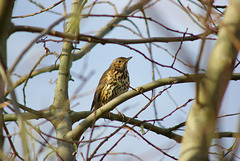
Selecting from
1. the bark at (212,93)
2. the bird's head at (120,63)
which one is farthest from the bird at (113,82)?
the bark at (212,93)

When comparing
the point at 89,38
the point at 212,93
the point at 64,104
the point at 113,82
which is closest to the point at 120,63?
the point at 113,82

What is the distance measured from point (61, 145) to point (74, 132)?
36 cm

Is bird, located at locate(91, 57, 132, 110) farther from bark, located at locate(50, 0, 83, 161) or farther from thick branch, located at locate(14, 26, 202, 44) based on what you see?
thick branch, located at locate(14, 26, 202, 44)

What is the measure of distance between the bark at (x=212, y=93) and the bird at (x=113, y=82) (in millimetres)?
3955

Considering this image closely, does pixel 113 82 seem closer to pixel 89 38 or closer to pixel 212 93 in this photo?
pixel 89 38

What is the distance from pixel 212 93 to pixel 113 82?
14.6 ft

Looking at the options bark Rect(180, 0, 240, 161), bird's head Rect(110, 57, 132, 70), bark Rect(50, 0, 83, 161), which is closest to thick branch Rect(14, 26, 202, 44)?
bark Rect(180, 0, 240, 161)

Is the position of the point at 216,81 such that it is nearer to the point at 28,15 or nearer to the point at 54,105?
the point at 28,15

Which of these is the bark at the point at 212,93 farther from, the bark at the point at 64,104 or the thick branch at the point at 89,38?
the bark at the point at 64,104

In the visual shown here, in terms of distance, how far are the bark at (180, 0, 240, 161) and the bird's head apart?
492cm

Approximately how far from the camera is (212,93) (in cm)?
181

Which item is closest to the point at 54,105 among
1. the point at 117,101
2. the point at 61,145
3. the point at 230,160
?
the point at 61,145

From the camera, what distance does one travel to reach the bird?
20.0 ft

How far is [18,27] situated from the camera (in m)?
2.26
